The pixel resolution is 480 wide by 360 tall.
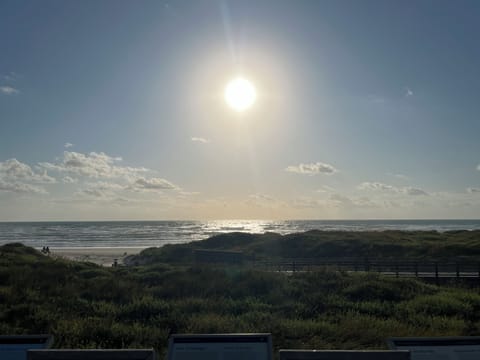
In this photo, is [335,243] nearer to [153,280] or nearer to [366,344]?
[153,280]

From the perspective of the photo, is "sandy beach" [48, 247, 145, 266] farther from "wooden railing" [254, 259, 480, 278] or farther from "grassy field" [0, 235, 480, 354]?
"grassy field" [0, 235, 480, 354]

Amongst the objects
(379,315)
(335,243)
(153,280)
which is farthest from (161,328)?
(335,243)

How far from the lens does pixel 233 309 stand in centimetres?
1253

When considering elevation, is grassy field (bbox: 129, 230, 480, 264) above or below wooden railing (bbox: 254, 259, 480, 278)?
above

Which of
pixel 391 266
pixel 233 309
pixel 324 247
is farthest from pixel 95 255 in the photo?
pixel 233 309

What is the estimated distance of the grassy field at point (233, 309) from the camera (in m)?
9.58

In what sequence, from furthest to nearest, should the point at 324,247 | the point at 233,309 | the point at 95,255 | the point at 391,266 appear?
the point at 95,255
the point at 324,247
the point at 391,266
the point at 233,309

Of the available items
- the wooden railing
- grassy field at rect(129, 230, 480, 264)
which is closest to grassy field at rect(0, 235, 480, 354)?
the wooden railing

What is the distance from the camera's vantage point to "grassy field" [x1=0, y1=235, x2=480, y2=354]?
958 cm

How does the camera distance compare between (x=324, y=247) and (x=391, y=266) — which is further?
(x=324, y=247)

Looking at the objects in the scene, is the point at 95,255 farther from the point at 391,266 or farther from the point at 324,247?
the point at 391,266

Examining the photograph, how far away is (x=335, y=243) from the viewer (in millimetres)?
50938

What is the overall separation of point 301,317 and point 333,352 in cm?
748

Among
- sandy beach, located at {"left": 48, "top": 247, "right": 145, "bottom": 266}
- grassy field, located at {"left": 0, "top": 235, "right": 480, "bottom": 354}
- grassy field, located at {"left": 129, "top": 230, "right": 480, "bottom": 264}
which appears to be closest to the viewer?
grassy field, located at {"left": 0, "top": 235, "right": 480, "bottom": 354}
